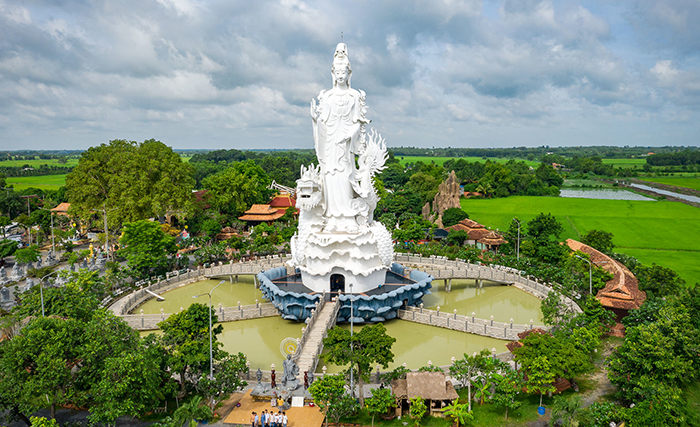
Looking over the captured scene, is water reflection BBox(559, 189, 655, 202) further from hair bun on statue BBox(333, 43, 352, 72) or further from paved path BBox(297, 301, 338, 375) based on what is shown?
paved path BBox(297, 301, 338, 375)

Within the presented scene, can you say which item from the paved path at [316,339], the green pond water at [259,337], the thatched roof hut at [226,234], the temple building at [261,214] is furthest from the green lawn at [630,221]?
the thatched roof hut at [226,234]

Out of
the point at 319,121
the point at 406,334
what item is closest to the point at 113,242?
the point at 319,121

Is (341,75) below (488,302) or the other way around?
the other way around

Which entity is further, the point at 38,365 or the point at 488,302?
the point at 488,302

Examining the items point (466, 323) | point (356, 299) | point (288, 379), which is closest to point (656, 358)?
point (466, 323)

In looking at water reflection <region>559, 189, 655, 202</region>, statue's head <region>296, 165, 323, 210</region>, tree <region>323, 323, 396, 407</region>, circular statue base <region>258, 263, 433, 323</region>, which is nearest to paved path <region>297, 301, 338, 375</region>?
circular statue base <region>258, 263, 433, 323</region>

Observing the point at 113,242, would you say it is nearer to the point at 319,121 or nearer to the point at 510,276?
the point at 319,121

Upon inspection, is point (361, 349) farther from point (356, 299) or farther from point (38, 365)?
point (38, 365)
